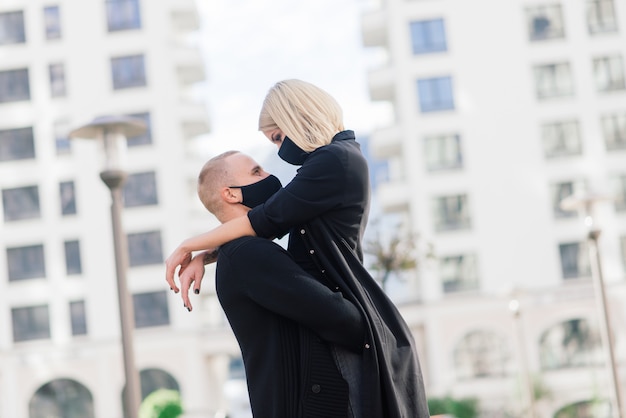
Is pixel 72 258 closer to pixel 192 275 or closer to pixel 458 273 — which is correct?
pixel 458 273

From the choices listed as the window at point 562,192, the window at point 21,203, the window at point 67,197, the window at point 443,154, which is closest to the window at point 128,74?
the window at point 67,197

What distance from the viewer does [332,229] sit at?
282 centimetres

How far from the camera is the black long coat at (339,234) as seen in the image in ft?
8.98

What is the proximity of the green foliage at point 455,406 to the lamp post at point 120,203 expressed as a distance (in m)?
23.7

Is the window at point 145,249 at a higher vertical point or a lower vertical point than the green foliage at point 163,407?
higher

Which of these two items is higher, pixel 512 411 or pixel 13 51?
pixel 13 51

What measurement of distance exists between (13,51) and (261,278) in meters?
44.7

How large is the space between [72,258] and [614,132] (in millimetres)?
22492

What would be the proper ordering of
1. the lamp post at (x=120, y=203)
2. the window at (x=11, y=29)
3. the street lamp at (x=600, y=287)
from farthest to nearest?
the window at (x=11, y=29) < the street lamp at (x=600, y=287) < the lamp post at (x=120, y=203)

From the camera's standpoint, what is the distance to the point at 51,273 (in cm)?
4378

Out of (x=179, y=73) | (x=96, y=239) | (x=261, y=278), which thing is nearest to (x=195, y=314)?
(x=96, y=239)

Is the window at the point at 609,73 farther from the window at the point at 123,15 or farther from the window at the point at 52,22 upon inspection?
the window at the point at 52,22

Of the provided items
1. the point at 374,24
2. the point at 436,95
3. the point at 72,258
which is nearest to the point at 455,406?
the point at 436,95

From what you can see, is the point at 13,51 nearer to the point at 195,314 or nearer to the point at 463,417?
the point at 195,314
